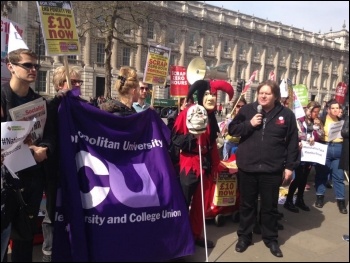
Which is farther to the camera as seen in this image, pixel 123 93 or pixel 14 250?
pixel 123 93

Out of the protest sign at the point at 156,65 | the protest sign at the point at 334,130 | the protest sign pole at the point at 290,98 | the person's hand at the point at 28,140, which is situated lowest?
the protest sign at the point at 334,130

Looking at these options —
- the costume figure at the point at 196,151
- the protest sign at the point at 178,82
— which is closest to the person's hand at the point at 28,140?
the costume figure at the point at 196,151

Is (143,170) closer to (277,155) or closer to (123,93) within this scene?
(123,93)

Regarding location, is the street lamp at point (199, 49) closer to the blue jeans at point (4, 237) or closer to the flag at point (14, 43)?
the flag at point (14, 43)

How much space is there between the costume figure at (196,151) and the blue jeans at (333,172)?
250 cm

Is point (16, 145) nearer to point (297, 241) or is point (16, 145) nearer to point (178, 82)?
point (297, 241)

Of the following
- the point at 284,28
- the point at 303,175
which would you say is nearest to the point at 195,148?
the point at 303,175

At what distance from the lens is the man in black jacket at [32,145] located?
2.50 metres

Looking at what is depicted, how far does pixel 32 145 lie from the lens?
102 inches

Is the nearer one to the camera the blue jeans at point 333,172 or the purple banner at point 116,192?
the purple banner at point 116,192

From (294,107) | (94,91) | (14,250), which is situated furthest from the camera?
(94,91)

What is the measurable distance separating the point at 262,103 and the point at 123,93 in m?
1.46

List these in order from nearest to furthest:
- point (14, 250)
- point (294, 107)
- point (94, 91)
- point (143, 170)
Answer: point (14, 250) → point (143, 170) → point (294, 107) → point (94, 91)

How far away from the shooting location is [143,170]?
318cm
